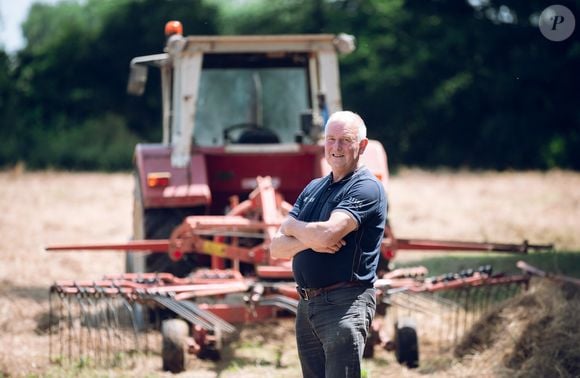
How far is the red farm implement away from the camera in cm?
598

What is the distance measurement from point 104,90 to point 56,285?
19676 millimetres

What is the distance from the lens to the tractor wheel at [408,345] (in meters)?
5.96

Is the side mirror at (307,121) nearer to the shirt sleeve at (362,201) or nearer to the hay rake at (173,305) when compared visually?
the hay rake at (173,305)

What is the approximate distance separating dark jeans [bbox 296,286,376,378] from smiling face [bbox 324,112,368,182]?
0.52 metres

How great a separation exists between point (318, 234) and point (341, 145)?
41 centimetres

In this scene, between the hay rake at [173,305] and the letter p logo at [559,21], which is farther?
the letter p logo at [559,21]

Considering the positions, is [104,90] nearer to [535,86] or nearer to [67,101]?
[67,101]

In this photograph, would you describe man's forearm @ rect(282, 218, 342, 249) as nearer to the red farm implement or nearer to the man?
Result: the man

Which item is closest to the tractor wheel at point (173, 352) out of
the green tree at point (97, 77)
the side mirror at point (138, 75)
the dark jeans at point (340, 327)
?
the dark jeans at point (340, 327)

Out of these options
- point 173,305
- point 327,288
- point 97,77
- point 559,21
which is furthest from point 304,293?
point 97,77

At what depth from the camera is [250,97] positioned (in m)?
7.90

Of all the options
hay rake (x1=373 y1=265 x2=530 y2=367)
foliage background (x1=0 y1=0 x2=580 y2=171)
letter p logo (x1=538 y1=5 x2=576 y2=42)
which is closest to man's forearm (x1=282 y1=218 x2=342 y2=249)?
hay rake (x1=373 y1=265 x2=530 y2=367)

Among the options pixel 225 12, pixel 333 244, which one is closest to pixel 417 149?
pixel 225 12

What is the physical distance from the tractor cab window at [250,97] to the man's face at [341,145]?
375 centimetres
